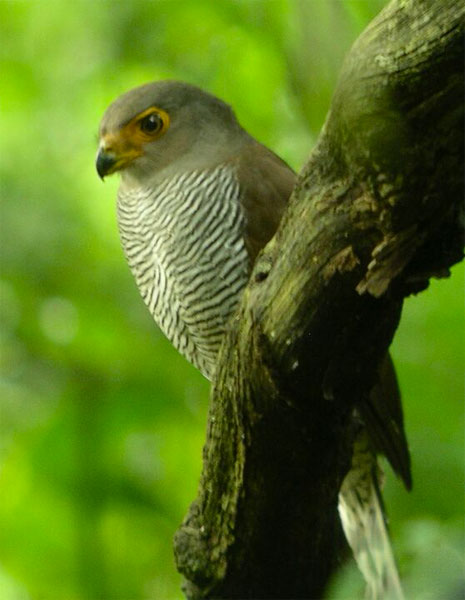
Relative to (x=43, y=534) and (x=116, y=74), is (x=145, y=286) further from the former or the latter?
(x=116, y=74)

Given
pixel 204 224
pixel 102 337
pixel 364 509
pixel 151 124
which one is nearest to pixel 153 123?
pixel 151 124

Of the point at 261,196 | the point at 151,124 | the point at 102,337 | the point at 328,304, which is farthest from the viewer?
the point at 102,337

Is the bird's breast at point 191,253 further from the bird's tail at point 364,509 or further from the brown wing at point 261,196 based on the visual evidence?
the bird's tail at point 364,509

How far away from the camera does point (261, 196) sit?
13.4ft

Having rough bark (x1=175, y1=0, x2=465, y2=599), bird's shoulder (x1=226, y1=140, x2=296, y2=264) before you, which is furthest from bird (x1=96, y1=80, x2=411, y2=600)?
rough bark (x1=175, y1=0, x2=465, y2=599)

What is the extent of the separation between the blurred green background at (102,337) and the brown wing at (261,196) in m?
0.23

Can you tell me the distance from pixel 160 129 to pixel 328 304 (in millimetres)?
1955

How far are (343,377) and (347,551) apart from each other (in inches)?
42.7

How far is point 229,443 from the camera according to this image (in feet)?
11.5

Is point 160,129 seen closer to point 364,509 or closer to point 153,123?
point 153,123

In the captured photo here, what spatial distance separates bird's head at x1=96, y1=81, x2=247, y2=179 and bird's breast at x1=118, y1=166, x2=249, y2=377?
153 millimetres

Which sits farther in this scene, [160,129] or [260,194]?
[160,129]

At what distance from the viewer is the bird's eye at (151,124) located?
4637 mm

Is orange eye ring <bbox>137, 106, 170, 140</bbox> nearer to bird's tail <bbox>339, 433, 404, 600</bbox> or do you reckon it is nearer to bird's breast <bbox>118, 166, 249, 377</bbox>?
bird's breast <bbox>118, 166, 249, 377</bbox>
